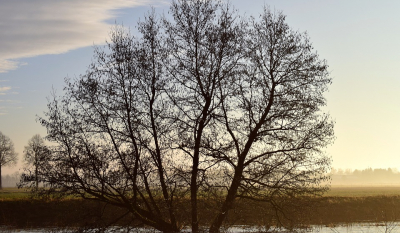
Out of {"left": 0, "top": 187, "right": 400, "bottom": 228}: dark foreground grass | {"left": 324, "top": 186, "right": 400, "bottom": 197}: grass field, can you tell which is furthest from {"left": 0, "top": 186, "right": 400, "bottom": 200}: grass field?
{"left": 0, "top": 187, "right": 400, "bottom": 228}: dark foreground grass

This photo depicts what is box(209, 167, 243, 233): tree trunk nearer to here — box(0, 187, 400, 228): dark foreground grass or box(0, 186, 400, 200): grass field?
box(0, 187, 400, 228): dark foreground grass

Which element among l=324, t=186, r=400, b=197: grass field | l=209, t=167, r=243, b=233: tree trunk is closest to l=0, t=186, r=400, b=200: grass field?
l=324, t=186, r=400, b=197: grass field

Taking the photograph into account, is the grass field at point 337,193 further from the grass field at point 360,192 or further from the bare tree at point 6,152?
the bare tree at point 6,152

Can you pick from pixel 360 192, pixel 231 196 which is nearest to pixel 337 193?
pixel 360 192

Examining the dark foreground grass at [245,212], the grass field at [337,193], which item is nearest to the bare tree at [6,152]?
the grass field at [337,193]

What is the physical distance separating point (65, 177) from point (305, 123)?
11608 millimetres

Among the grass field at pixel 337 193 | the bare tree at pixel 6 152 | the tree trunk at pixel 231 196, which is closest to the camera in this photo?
the tree trunk at pixel 231 196

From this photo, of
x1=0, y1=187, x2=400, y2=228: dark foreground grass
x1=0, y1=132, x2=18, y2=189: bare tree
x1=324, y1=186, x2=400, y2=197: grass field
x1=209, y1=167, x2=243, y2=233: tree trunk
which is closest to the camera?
x1=209, y1=167, x2=243, y2=233: tree trunk

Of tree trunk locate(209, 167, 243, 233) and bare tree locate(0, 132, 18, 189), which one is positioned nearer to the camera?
tree trunk locate(209, 167, 243, 233)

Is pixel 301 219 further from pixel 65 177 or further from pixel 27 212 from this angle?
pixel 27 212

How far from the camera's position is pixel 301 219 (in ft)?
73.7

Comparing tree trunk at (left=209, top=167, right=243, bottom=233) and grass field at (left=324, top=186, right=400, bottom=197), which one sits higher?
tree trunk at (left=209, top=167, right=243, bottom=233)

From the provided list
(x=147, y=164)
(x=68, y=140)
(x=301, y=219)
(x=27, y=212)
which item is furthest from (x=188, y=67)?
(x=27, y=212)

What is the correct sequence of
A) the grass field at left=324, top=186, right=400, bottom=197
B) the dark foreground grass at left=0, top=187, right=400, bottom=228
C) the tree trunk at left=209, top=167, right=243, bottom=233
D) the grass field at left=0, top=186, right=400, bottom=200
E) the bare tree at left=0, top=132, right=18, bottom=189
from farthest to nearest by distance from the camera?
the bare tree at left=0, top=132, right=18, bottom=189, the grass field at left=324, top=186, right=400, bottom=197, the grass field at left=0, top=186, right=400, bottom=200, the dark foreground grass at left=0, top=187, right=400, bottom=228, the tree trunk at left=209, top=167, right=243, bottom=233
